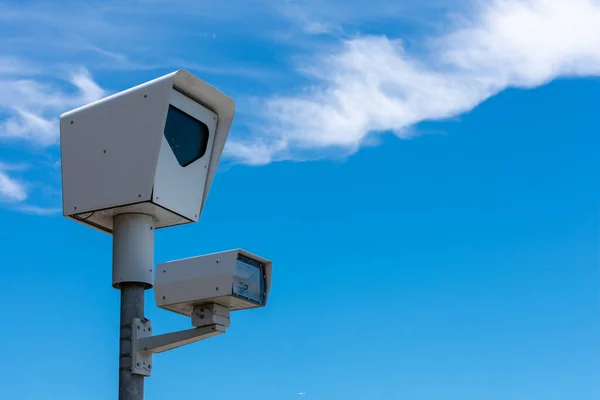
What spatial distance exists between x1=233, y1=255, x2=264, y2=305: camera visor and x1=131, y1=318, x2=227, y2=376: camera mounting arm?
1.07 ft

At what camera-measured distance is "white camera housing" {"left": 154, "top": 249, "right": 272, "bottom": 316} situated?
7.30 meters

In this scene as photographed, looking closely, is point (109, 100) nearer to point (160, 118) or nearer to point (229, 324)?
point (160, 118)

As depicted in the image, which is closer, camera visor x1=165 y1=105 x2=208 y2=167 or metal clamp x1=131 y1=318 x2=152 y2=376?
metal clamp x1=131 y1=318 x2=152 y2=376

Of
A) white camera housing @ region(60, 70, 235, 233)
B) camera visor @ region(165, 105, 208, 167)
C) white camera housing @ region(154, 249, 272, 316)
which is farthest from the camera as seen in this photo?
camera visor @ region(165, 105, 208, 167)

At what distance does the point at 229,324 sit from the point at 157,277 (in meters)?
0.67

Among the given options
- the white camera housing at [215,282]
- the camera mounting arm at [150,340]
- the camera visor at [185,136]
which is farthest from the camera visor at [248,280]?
the camera visor at [185,136]

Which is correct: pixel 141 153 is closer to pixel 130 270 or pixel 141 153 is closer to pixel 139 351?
pixel 130 270

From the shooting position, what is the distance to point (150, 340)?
7.38 m

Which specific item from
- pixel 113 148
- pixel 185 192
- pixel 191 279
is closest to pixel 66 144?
pixel 113 148

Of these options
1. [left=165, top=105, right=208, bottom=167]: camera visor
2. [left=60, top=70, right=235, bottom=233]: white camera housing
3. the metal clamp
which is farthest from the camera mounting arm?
[left=165, top=105, right=208, bottom=167]: camera visor

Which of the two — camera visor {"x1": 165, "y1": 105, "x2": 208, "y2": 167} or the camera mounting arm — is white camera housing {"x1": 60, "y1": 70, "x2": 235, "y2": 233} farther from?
the camera mounting arm

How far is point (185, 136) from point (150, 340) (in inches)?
65.4

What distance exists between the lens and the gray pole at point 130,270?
7355 mm

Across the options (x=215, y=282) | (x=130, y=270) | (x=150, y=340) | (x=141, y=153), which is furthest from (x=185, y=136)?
(x=150, y=340)
